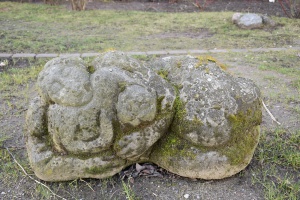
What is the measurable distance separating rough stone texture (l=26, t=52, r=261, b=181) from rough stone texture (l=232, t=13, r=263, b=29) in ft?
18.1

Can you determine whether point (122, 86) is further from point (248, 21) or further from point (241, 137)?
point (248, 21)

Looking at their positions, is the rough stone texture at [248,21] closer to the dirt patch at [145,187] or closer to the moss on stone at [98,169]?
the dirt patch at [145,187]

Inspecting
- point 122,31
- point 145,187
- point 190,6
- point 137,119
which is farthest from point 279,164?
point 190,6

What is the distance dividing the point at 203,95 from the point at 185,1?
9099 millimetres

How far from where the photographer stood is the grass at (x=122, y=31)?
20.3ft

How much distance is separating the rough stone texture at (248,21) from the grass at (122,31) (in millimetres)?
184

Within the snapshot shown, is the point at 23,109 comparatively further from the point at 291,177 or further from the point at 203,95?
the point at 291,177

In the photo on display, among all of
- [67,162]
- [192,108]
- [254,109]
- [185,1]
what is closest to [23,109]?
[67,162]

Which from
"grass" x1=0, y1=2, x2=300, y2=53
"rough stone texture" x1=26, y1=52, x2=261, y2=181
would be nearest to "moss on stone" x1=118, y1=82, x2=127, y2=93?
"rough stone texture" x1=26, y1=52, x2=261, y2=181

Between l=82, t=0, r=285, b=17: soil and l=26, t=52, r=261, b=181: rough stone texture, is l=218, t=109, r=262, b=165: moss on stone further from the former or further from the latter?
l=82, t=0, r=285, b=17: soil

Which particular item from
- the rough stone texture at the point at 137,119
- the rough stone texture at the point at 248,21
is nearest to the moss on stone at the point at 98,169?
the rough stone texture at the point at 137,119

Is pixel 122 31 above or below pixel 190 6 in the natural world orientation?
below

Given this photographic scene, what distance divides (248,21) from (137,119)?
625cm

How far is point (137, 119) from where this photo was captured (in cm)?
222
